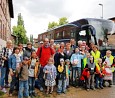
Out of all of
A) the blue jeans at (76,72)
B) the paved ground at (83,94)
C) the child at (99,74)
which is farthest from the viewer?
the child at (99,74)

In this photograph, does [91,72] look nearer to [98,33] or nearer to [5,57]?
[5,57]

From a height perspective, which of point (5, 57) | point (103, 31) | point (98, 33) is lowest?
point (5, 57)

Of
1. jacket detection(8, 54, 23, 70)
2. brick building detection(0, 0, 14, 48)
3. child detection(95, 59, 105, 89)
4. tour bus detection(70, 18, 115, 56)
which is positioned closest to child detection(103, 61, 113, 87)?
child detection(95, 59, 105, 89)

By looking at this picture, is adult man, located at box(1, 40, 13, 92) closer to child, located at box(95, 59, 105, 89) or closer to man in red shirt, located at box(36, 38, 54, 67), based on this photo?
man in red shirt, located at box(36, 38, 54, 67)

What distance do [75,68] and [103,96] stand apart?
1.76 m

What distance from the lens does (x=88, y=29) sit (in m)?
18.0

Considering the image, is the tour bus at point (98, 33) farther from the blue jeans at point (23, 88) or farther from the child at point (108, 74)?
the blue jeans at point (23, 88)

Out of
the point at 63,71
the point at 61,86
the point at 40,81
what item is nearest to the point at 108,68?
the point at 63,71

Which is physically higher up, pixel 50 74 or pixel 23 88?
pixel 50 74

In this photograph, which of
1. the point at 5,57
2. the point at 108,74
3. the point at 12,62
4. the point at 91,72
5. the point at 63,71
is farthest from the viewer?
the point at 108,74

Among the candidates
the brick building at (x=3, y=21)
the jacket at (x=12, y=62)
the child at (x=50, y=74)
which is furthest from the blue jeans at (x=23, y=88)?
the brick building at (x=3, y=21)

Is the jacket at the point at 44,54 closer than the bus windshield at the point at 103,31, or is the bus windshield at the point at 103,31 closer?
the jacket at the point at 44,54

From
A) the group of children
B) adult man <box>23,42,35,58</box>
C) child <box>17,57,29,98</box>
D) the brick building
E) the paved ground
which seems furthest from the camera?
the brick building

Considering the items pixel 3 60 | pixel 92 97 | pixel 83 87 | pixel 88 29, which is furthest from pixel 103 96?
pixel 88 29
